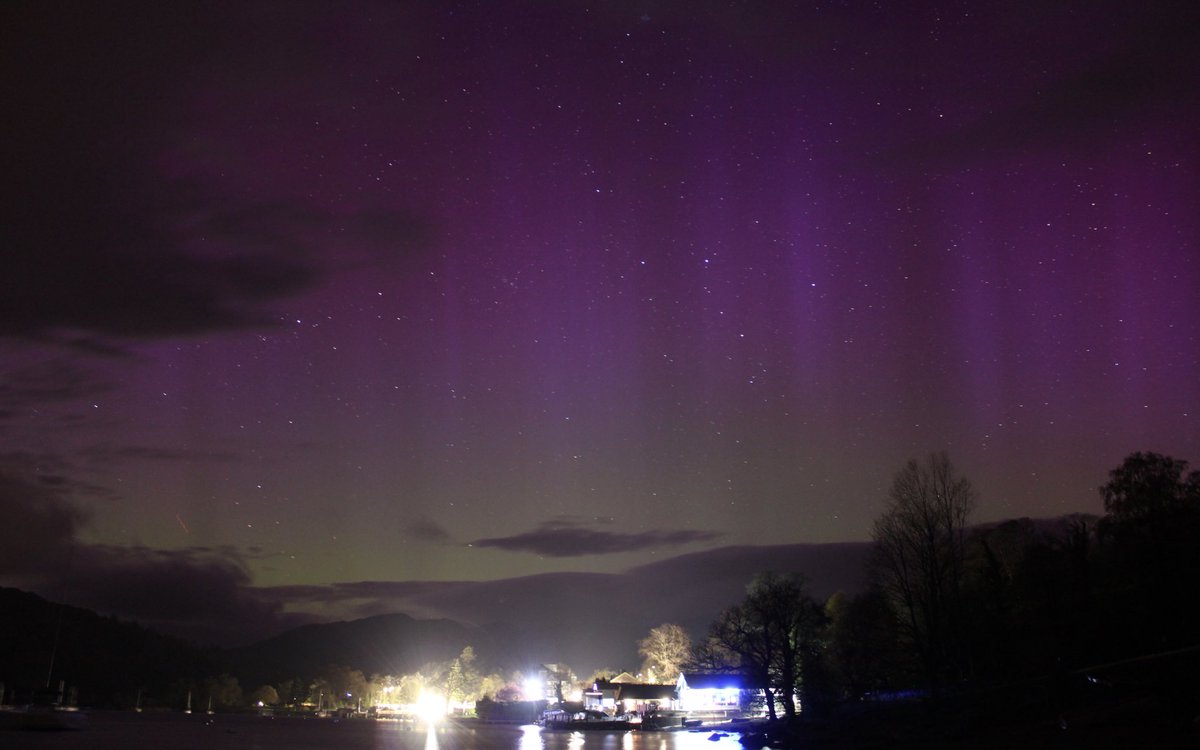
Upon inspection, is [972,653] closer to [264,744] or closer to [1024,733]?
[1024,733]

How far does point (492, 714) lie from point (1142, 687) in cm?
12300

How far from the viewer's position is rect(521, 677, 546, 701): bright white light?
160 m

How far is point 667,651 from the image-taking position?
439ft

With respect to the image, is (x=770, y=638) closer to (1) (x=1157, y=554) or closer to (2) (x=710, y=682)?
(1) (x=1157, y=554)

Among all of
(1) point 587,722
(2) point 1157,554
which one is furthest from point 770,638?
(1) point 587,722

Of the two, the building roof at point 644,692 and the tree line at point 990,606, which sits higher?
the tree line at point 990,606

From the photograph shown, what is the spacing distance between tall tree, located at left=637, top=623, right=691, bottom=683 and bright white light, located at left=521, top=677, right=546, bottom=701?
98.5 ft

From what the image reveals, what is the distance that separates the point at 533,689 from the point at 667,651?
40.5 meters

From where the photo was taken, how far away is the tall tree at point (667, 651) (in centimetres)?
13225

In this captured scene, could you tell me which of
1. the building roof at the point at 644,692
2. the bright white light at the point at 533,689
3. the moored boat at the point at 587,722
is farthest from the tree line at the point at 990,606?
the bright white light at the point at 533,689

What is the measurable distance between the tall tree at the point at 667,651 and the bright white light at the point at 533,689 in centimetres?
3002

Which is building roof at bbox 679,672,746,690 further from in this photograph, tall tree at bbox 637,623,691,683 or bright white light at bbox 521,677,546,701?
bright white light at bbox 521,677,546,701

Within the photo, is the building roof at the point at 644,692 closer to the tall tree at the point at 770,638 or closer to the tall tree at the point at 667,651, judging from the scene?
the tall tree at the point at 667,651

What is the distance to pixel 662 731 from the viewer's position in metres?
91.9
